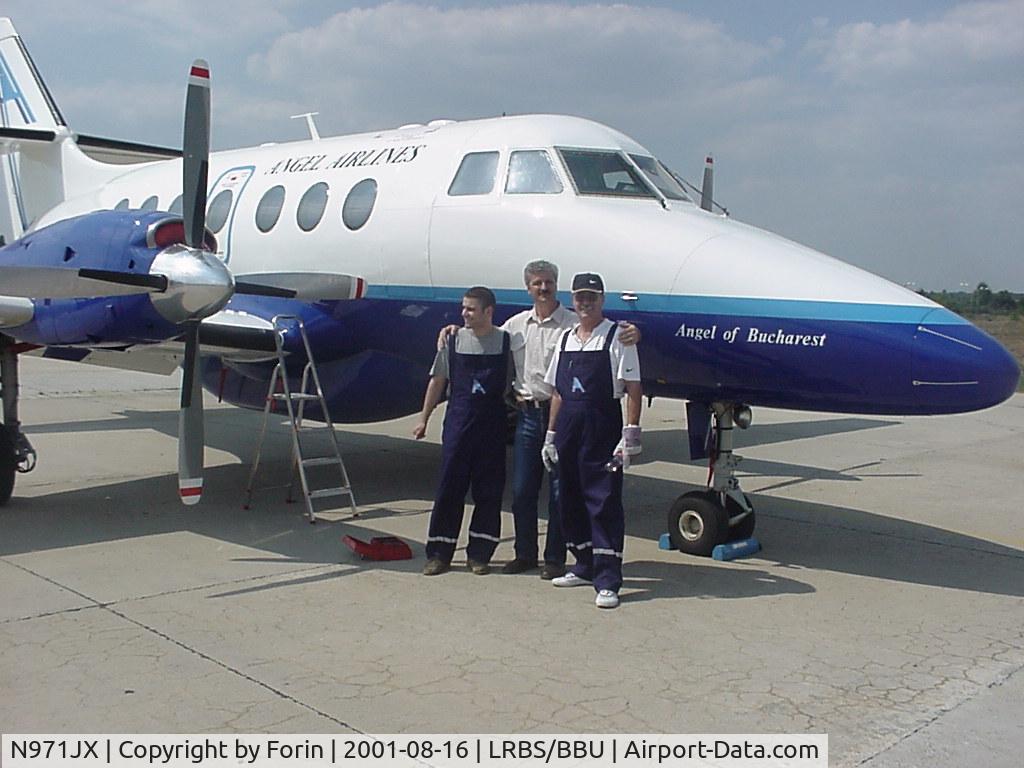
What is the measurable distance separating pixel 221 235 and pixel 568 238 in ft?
14.7

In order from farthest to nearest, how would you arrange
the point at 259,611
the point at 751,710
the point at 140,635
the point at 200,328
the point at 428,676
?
the point at 200,328, the point at 259,611, the point at 140,635, the point at 428,676, the point at 751,710

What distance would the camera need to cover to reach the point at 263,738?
405 cm

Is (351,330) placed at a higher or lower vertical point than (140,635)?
higher

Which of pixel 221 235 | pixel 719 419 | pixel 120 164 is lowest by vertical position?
pixel 719 419

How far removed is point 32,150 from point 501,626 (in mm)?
11130

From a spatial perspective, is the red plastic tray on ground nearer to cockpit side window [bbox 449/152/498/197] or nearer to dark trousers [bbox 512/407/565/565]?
dark trousers [bbox 512/407/565/565]

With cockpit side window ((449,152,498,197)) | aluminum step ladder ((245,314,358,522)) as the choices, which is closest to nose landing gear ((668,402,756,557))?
cockpit side window ((449,152,498,197))

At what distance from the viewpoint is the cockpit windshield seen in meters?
7.58

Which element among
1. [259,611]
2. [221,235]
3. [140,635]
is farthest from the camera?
[221,235]

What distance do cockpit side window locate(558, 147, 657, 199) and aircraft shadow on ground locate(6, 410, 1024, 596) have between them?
2.59m

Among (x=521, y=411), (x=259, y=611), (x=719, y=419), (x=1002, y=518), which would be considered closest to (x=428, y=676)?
(x=259, y=611)

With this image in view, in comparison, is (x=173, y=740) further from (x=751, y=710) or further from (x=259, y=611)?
(x=751, y=710)

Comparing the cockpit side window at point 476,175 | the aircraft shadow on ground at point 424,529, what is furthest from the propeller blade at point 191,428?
the cockpit side window at point 476,175

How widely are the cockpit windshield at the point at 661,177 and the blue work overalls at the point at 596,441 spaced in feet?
6.66
